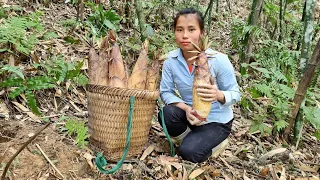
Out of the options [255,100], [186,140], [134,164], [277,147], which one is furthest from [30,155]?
[255,100]

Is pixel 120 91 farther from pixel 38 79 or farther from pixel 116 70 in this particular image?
pixel 38 79

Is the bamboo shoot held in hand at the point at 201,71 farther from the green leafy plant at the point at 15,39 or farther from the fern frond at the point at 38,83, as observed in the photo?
the green leafy plant at the point at 15,39

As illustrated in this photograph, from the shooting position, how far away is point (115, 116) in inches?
91.0

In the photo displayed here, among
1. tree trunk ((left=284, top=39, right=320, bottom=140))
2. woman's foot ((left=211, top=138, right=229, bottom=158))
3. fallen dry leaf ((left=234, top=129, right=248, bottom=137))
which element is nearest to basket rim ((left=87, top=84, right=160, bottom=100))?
woman's foot ((left=211, top=138, right=229, bottom=158))

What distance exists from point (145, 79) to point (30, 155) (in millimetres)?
899

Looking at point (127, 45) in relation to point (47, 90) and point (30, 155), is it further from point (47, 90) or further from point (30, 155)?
point (30, 155)

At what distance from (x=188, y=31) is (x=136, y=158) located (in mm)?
1024

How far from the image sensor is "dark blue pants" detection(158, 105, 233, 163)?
2.67m

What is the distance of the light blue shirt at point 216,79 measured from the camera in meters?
2.68

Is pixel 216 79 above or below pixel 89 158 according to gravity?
above

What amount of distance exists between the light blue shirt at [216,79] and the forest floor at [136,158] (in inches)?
14.4

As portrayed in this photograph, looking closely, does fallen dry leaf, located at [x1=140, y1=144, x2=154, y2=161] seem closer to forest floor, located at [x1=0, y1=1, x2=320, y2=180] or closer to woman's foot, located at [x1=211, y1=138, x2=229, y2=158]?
forest floor, located at [x1=0, y1=1, x2=320, y2=180]

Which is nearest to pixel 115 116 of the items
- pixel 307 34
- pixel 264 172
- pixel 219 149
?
pixel 219 149

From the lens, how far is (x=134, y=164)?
2.46m
